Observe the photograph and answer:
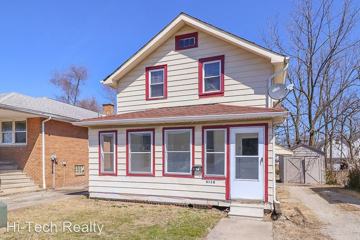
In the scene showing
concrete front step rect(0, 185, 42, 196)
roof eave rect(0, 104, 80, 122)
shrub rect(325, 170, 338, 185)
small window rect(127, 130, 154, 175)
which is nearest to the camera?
small window rect(127, 130, 154, 175)

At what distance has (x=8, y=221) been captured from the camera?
26.8ft

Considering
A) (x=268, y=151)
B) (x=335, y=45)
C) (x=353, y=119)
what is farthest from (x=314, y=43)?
(x=268, y=151)

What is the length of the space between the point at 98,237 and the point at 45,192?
8.26 meters

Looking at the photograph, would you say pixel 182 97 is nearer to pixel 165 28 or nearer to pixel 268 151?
pixel 165 28

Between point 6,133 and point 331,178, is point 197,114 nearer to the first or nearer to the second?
point 6,133

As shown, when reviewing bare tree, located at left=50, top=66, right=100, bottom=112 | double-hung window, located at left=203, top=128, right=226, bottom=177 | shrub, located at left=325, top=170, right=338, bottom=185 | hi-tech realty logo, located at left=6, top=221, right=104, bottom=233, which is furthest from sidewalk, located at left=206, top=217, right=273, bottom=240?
bare tree, located at left=50, top=66, right=100, bottom=112

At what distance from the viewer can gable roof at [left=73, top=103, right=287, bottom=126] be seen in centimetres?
906

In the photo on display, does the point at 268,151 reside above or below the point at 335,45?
below

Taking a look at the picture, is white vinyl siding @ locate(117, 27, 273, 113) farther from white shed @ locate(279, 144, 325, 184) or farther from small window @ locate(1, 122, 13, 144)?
white shed @ locate(279, 144, 325, 184)

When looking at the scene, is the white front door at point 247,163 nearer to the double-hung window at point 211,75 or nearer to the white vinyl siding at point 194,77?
the white vinyl siding at point 194,77

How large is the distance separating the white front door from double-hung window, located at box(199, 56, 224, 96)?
2.23 m

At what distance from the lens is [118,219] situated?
840cm

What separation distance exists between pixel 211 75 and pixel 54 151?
9.12 meters

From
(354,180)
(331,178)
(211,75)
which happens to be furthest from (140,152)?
(331,178)
